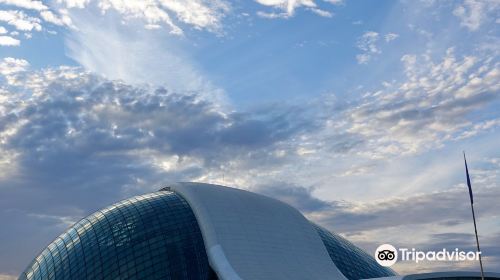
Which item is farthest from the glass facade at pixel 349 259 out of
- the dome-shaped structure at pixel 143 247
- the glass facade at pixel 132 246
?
the glass facade at pixel 132 246

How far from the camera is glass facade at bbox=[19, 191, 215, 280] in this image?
152 feet

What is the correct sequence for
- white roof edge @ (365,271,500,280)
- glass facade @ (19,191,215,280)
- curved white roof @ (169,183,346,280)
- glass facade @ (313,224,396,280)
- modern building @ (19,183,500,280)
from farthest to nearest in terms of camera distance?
glass facade @ (313,224,396,280)
curved white roof @ (169,183,346,280)
modern building @ (19,183,500,280)
glass facade @ (19,191,215,280)
white roof edge @ (365,271,500,280)

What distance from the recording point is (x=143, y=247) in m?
48.3

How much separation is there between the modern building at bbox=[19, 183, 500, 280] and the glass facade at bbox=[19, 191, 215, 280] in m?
0.09

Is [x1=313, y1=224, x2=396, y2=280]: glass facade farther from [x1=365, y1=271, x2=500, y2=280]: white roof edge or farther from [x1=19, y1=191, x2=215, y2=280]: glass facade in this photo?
[x1=19, y1=191, x2=215, y2=280]: glass facade

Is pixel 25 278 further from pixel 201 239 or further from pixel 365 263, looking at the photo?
pixel 365 263

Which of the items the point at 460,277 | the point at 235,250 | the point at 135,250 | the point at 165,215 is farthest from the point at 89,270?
the point at 460,277

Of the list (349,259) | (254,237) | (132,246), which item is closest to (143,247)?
(132,246)

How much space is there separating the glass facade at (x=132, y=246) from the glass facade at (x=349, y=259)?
16.2m

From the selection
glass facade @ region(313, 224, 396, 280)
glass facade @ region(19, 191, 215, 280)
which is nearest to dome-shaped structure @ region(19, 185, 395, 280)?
glass facade @ region(19, 191, 215, 280)

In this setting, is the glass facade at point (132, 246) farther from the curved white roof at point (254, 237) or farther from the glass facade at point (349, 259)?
the glass facade at point (349, 259)

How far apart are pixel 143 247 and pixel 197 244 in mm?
4896

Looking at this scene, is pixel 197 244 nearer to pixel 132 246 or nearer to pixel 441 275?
pixel 132 246

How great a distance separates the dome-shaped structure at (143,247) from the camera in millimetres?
46406
